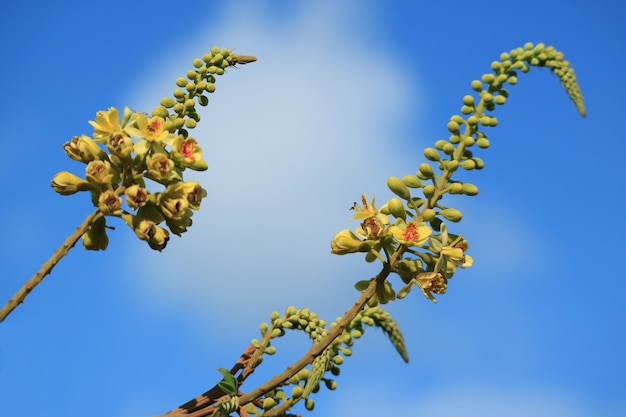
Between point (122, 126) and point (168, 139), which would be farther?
point (122, 126)

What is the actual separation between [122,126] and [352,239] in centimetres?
120

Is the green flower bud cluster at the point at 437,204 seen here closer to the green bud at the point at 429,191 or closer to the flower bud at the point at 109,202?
the green bud at the point at 429,191

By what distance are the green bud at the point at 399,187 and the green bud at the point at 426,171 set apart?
0.31 feet

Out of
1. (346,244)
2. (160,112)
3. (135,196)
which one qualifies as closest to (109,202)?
(135,196)

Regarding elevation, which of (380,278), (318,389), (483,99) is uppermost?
(483,99)

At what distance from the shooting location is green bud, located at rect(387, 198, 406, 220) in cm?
299

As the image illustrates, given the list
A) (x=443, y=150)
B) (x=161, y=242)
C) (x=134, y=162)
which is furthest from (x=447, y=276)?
(x=134, y=162)

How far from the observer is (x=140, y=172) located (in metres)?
3.06

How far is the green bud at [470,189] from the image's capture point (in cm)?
297

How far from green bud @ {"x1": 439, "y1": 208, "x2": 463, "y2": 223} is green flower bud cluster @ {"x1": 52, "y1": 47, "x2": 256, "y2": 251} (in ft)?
3.51

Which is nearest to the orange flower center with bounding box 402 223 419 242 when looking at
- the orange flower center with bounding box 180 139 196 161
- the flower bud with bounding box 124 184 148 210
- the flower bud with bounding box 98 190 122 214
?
the orange flower center with bounding box 180 139 196 161

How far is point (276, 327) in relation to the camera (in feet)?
11.4

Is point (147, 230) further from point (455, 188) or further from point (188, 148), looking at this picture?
point (455, 188)

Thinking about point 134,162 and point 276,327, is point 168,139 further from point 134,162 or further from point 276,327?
point 276,327
